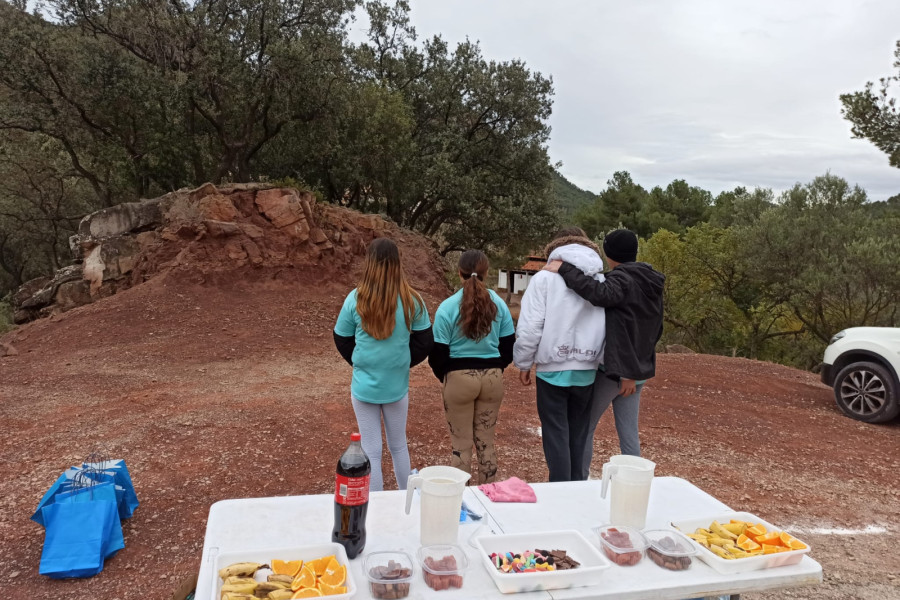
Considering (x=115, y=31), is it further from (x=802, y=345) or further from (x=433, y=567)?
(x=802, y=345)

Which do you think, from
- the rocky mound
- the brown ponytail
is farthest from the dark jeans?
the rocky mound

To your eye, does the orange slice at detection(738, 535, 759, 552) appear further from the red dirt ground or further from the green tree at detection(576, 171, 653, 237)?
the green tree at detection(576, 171, 653, 237)

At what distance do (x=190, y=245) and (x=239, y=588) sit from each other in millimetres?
13186

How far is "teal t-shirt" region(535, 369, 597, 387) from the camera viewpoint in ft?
12.1

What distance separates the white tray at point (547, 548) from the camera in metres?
1.99

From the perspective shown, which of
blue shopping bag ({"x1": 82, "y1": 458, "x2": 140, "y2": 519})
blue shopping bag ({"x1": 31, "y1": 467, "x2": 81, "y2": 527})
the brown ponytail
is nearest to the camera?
blue shopping bag ({"x1": 31, "y1": 467, "x2": 81, "y2": 527})

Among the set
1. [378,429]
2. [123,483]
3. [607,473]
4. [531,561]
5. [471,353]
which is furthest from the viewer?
[123,483]

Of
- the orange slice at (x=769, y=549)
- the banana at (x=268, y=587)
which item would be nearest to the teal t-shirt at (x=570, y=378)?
the orange slice at (x=769, y=549)

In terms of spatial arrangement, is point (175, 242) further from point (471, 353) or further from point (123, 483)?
point (471, 353)

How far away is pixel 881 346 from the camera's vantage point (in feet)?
24.1

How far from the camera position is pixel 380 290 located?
3531mm

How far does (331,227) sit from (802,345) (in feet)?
61.4

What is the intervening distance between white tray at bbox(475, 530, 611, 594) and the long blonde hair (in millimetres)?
1608

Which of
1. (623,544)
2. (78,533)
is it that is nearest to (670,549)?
(623,544)
